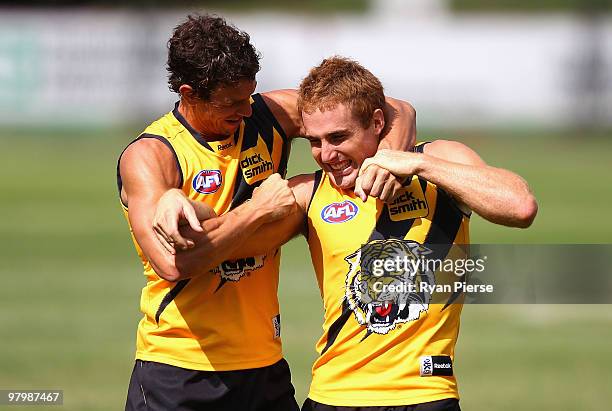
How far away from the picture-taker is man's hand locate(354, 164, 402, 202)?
17.3 ft

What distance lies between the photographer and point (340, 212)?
18.4 feet

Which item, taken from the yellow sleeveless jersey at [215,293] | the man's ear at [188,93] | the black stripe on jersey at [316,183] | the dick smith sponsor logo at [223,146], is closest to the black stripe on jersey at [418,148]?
the black stripe on jersey at [316,183]

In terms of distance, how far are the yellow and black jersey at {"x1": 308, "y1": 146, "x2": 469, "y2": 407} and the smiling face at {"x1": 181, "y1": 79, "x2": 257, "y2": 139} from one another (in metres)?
0.73

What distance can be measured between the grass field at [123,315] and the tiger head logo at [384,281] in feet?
15.5

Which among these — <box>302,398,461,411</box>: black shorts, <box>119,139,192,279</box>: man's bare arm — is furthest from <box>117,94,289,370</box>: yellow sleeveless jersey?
<box>302,398,461,411</box>: black shorts

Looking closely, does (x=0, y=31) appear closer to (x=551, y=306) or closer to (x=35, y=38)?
(x=35, y=38)

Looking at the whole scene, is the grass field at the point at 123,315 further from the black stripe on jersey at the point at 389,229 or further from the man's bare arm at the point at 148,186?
the black stripe on jersey at the point at 389,229

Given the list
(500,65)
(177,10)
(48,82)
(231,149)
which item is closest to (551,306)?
(231,149)

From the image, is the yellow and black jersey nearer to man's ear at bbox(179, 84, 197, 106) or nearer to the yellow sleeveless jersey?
the yellow sleeveless jersey

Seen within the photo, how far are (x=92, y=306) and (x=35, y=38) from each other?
63.2 feet

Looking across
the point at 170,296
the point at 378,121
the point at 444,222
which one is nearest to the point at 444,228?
the point at 444,222

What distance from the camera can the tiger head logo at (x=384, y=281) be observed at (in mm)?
5473

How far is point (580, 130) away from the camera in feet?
109

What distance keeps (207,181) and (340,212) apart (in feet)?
2.79
